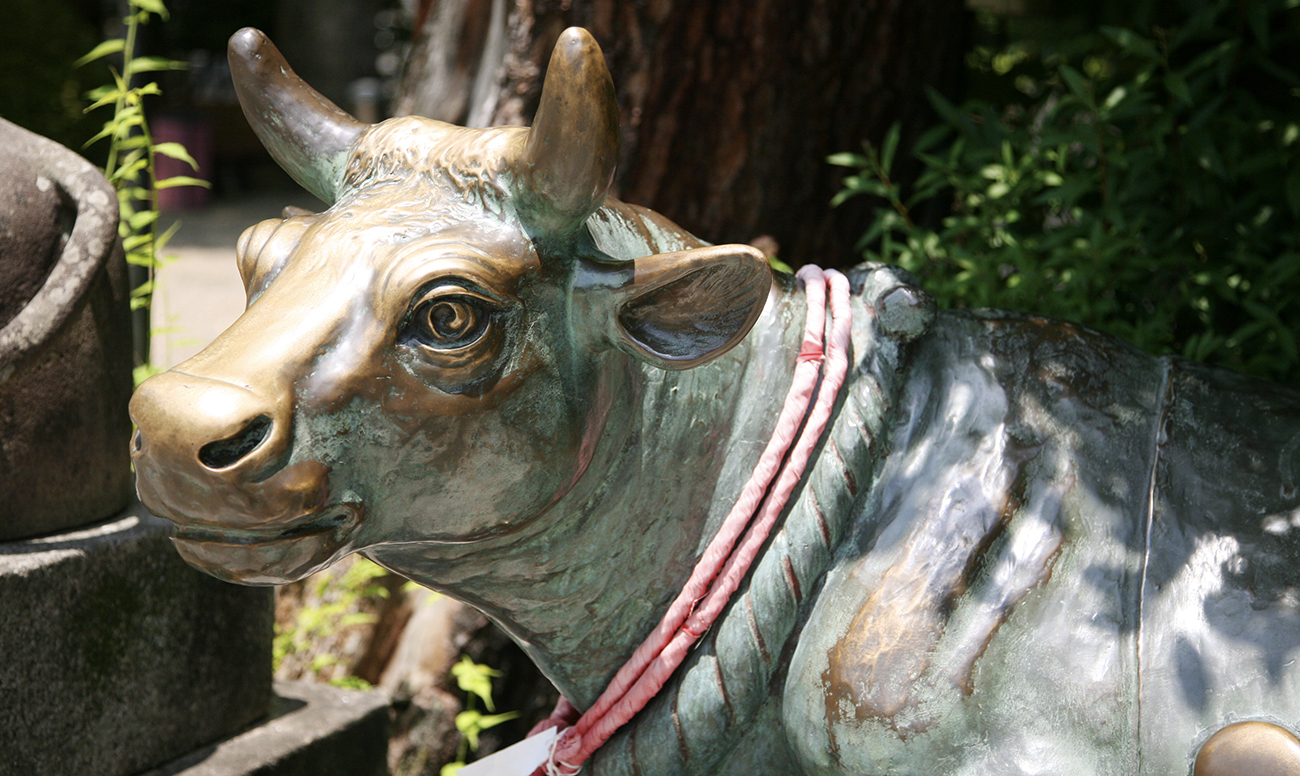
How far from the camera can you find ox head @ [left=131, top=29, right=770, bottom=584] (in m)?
1.17

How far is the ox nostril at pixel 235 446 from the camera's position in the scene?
1.15 meters

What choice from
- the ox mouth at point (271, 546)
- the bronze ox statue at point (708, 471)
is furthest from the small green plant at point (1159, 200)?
the ox mouth at point (271, 546)

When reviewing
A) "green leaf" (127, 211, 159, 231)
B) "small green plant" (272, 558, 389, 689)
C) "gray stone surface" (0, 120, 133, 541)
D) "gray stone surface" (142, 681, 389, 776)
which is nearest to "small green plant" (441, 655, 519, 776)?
"gray stone surface" (142, 681, 389, 776)

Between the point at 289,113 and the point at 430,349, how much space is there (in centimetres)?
50

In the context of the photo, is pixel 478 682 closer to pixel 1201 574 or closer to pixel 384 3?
pixel 1201 574

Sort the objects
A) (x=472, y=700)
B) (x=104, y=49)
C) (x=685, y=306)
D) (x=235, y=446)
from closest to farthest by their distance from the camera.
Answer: (x=235, y=446)
(x=685, y=306)
(x=104, y=49)
(x=472, y=700)

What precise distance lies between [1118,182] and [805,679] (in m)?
1.97

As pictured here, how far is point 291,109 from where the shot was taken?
1518mm

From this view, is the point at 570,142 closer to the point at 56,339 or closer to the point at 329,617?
the point at 56,339

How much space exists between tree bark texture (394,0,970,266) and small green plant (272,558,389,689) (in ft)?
4.51

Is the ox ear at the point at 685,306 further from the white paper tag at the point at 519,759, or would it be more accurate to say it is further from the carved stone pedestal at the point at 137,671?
the carved stone pedestal at the point at 137,671

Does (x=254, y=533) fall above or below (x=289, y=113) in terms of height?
below

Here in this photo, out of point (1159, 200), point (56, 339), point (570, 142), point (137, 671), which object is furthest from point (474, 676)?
point (1159, 200)

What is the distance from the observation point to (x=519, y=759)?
5.50ft
